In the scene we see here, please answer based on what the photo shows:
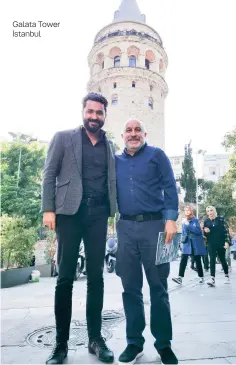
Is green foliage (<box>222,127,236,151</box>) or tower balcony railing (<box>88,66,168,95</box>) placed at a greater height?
tower balcony railing (<box>88,66,168,95</box>)

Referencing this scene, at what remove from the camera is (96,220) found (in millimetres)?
2842

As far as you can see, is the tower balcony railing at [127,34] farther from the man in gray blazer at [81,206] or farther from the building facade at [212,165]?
the man in gray blazer at [81,206]

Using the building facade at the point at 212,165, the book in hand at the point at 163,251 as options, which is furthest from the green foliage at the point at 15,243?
the building facade at the point at 212,165

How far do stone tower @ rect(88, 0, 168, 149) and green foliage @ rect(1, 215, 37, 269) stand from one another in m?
29.2

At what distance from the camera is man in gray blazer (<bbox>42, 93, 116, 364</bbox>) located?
2695mm

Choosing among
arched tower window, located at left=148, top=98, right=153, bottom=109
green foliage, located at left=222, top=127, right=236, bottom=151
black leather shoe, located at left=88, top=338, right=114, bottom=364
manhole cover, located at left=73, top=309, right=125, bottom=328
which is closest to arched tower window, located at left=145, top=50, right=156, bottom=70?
arched tower window, located at left=148, top=98, right=153, bottom=109

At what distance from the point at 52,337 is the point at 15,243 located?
5455 millimetres

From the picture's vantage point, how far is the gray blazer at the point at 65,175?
9.09 feet

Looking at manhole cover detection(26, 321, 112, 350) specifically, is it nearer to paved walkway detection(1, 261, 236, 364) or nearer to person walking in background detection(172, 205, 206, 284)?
paved walkway detection(1, 261, 236, 364)

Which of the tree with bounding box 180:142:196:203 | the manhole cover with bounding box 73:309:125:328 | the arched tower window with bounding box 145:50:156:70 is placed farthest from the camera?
the tree with bounding box 180:142:196:203

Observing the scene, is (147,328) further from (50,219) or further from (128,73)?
(128,73)

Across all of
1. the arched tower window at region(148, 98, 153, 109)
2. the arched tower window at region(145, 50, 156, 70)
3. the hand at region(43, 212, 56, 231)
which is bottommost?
the hand at region(43, 212, 56, 231)

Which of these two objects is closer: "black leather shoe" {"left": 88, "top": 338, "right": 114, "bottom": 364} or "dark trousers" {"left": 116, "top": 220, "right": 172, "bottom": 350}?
"black leather shoe" {"left": 88, "top": 338, "right": 114, "bottom": 364}

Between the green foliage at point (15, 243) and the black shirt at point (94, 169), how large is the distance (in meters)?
5.97
